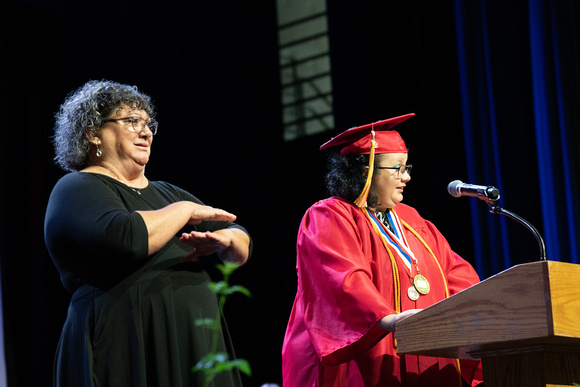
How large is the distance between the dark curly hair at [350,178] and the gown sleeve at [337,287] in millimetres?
142

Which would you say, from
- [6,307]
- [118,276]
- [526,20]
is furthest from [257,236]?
[118,276]

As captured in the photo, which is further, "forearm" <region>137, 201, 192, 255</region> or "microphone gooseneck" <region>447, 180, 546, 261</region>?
"microphone gooseneck" <region>447, 180, 546, 261</region>

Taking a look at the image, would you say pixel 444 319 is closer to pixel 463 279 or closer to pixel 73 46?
pixel 463 279

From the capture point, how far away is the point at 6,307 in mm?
3936

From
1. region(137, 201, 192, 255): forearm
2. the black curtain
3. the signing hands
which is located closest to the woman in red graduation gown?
the signing hands

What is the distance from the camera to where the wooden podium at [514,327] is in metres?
1.77

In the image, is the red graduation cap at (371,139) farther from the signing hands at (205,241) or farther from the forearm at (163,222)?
the forearm at (163,222)

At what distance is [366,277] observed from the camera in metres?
2.58

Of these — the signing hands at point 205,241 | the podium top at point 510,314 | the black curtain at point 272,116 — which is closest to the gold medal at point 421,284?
the podium top at point 510,314

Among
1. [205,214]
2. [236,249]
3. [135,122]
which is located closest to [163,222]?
[205,214]

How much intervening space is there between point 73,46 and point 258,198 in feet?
5.76

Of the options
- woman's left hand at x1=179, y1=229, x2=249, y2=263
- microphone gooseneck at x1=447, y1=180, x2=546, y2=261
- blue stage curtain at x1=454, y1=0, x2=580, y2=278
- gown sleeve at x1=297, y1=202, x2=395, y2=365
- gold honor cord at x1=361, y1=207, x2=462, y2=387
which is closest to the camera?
woman's left hand at x1=179, y1=229, x2=249, y2=263

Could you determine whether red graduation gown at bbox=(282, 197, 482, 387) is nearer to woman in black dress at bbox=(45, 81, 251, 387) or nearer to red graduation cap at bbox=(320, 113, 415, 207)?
red graduation cap at bbox=(320, 113, 415, 207)

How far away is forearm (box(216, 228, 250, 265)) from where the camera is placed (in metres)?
2.20
